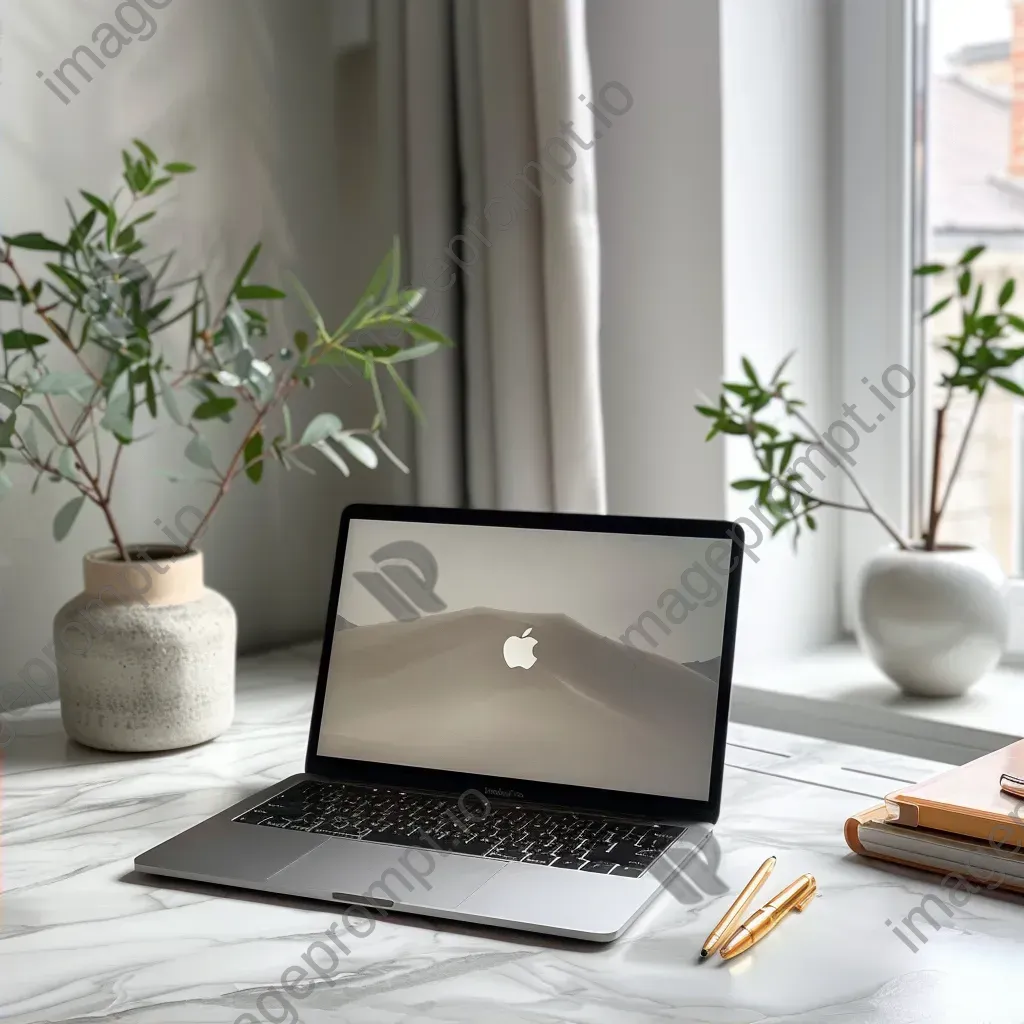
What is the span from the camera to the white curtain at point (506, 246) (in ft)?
4.35

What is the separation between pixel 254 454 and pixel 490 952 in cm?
62

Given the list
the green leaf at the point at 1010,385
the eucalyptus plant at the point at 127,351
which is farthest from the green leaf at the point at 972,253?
the eucalyptus plant at the point at 127,351

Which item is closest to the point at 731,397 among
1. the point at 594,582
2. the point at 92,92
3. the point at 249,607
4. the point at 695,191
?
the point at 695,191

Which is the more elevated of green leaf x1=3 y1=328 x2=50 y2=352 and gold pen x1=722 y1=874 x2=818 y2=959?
green leaf x1=3 y1=328 x2=50 y2=352

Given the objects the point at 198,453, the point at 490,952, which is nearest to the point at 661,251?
the point at 198,453

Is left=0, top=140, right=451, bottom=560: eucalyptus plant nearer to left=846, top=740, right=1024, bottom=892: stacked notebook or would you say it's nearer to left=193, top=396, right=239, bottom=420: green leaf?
left=193, top=396, right=239, bottom=420: green leaf

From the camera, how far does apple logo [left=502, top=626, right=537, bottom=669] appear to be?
1023mm

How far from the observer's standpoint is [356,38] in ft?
5.24

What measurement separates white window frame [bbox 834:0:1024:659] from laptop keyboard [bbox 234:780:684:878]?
1.90ft

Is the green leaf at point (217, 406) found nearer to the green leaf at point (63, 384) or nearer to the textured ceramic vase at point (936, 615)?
the green leaf at point (63, 384)

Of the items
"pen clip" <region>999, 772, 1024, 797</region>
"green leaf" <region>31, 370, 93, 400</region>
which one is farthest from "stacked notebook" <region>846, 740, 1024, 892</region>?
"green leaf" <region>31, 370, 93, 400</region>

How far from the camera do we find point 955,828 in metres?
0.85

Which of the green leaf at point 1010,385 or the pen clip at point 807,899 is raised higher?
the green leaf at point 1010,385

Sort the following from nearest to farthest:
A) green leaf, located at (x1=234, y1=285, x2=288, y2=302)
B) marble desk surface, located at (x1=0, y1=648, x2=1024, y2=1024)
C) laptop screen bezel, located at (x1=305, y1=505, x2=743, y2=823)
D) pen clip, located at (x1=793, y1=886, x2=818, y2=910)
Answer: marble desk surface, located at (x1=0, y1=648, x2=1024, y2=1024) < pen clip, located at (x1=793, y1=886, x2=818, y2=910) < laptop screen bezel, located at (x1=305, y1=505, x2=743, y2=823) < green leaf, located at (x1=234, y1=285, x2=288, y2=302)
